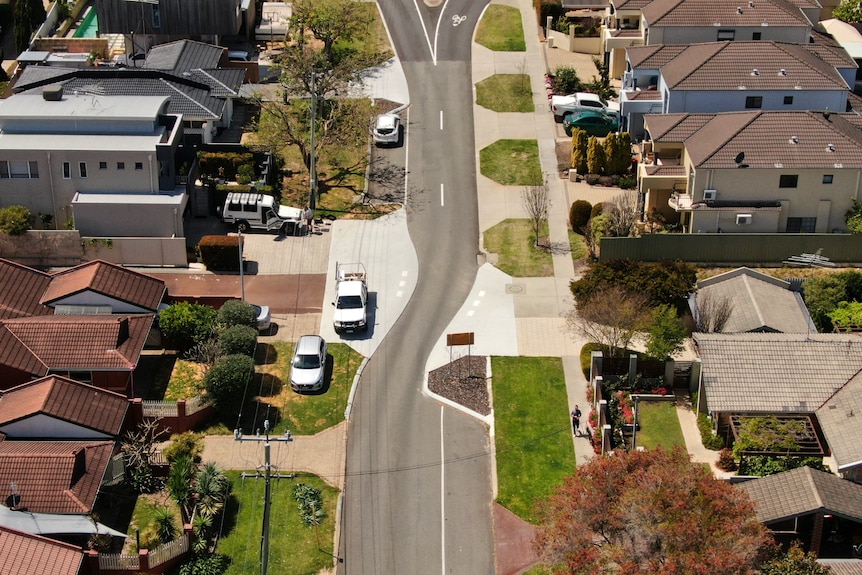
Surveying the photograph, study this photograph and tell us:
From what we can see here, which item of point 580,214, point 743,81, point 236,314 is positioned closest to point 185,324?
point 236,314

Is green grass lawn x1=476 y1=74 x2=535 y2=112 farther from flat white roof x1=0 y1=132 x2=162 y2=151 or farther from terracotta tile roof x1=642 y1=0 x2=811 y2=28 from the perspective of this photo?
flat white roof x1=0 y1=132 x2=162 y2=151

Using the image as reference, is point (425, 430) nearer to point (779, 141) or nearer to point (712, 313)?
point (712, 313)

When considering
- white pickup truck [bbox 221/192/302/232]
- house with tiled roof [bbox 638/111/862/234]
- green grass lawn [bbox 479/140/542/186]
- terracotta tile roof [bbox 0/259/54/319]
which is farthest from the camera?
green grass lawn [bbox 479/140/542/186]

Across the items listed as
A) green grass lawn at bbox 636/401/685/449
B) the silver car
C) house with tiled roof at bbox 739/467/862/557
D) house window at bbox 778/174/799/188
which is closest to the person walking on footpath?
green grass lawn at bbox 636/401/685/449

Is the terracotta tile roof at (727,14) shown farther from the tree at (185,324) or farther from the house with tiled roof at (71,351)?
the house with tiled roof at (71,351)

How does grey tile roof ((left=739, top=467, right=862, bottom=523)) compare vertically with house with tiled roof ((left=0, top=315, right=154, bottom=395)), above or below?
below

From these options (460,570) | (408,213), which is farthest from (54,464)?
(408,213)
